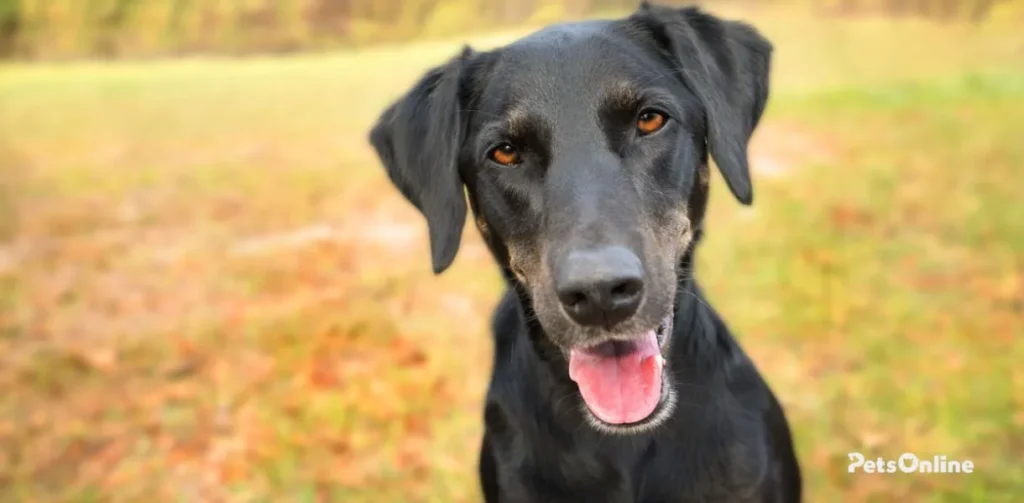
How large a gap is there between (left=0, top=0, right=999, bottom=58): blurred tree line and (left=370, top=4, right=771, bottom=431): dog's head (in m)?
3.10

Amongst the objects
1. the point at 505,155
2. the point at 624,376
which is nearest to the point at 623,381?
the point at 624,376

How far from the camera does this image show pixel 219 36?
5.06 m

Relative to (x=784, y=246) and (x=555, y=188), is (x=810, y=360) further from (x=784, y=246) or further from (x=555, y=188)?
(x=555, y=188)

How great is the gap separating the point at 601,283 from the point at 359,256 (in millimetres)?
3632

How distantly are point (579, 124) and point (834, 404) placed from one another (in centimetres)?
201

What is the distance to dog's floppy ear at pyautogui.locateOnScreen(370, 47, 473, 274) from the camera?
1945mm

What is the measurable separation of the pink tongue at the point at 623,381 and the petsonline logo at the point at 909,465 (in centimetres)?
148

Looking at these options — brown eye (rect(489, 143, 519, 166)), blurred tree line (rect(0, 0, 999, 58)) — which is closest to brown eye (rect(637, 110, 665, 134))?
brown eye (rect(489, 143, 519, 166))

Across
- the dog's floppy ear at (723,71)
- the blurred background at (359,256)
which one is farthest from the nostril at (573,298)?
the blurred background at (359,256)

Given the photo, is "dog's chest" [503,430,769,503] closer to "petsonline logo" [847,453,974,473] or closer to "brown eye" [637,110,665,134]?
"brown eye" [637,110,665,134]

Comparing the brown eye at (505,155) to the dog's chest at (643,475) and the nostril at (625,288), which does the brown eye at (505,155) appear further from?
the dog's chest at (643,475)

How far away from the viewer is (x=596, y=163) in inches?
69.1

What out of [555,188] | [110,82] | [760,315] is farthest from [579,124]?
[110,82]

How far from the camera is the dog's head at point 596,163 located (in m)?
1.62
